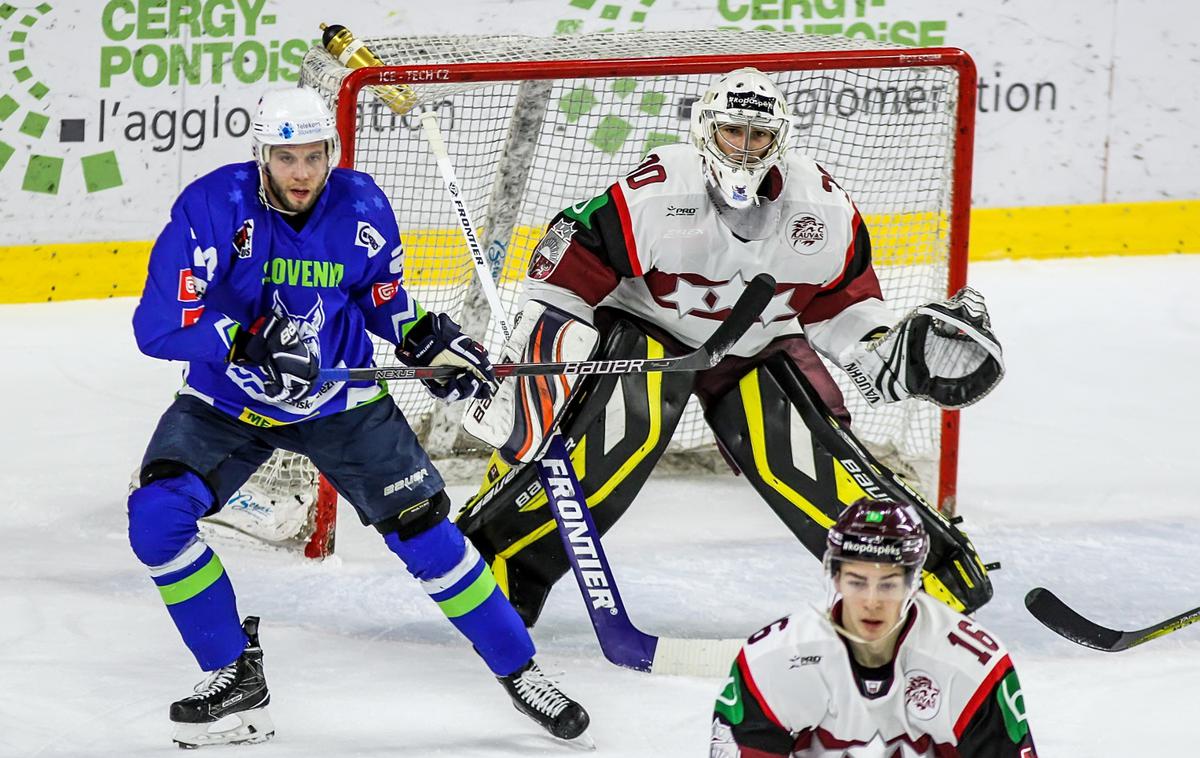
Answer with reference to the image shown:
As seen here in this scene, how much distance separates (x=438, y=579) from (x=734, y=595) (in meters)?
1.01

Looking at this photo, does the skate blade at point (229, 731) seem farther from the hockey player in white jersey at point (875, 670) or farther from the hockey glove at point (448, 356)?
the hockey player in white jersey at point (875, 670)

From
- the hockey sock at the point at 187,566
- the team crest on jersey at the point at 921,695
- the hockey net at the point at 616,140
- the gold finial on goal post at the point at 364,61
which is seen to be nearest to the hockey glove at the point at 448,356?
the hockey sock at the point at 187,566

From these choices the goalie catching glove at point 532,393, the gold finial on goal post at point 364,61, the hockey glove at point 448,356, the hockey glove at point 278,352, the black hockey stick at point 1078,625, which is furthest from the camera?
the gold finial on goal post at point 364,61

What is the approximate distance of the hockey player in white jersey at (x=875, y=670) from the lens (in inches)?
89.4

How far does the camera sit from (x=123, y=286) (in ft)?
20.4

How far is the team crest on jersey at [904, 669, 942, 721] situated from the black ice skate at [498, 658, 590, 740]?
3.12ft

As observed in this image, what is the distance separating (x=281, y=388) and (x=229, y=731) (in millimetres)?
580

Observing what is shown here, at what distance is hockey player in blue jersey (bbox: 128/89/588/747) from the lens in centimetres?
304

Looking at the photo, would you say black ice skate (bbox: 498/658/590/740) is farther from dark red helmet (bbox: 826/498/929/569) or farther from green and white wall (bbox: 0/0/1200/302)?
green and white wall (bbox: 0/0/1200/302)

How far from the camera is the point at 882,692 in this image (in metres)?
2.33

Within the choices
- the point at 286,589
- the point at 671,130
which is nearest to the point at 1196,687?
the point at 286,589

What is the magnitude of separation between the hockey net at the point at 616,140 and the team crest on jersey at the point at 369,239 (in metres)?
0.89

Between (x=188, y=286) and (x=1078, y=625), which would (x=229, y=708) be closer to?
(x=188, y=286)

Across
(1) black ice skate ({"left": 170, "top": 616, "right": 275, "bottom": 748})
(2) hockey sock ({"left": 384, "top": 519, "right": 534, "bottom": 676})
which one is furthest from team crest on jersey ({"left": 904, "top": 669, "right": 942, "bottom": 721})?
(1) black ice skate ({"left": 170, "top": 616, "right": 275, "bottom": 748})
